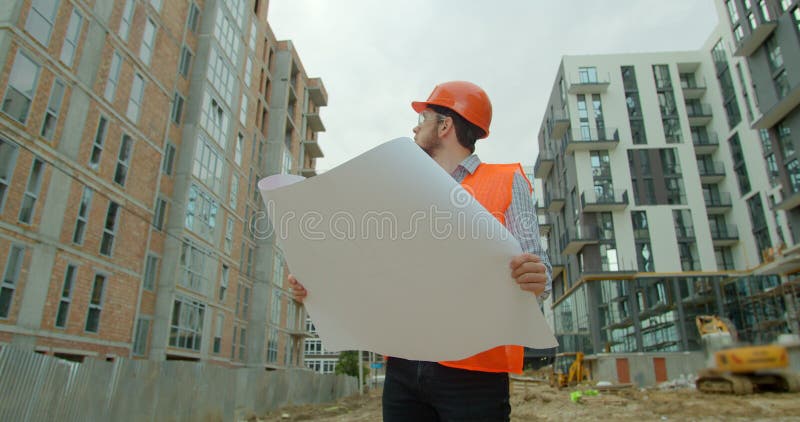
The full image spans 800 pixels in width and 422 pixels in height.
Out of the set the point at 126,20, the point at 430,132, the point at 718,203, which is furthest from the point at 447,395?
the point at 718,203

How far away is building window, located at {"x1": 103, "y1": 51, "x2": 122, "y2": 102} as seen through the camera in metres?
14.7

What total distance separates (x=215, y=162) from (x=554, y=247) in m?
25.8

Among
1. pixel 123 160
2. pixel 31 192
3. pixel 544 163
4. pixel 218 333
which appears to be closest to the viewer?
pixel 31 192

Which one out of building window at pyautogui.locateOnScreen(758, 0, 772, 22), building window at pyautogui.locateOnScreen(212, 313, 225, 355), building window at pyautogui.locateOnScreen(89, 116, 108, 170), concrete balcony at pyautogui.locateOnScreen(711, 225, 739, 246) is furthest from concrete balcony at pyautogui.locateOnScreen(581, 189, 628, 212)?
building window at pyautogui.locateOnScreen(89, 116, 108, 170)

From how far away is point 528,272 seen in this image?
1194 mm

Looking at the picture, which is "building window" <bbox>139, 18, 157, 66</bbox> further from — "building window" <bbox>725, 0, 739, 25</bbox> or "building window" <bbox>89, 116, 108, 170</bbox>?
"building window" <bbox>725, 0, 739, 25</bbox>

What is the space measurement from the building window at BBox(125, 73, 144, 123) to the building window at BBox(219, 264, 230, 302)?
940 centimetres

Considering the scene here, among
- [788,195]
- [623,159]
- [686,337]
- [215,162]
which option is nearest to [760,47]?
[788,195]

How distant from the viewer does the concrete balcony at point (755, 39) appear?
2302cm

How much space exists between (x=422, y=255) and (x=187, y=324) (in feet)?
69.2

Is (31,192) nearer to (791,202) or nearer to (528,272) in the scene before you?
(528,272)

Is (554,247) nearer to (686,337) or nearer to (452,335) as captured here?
(686,337)

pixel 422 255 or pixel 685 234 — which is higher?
pixel 685 234

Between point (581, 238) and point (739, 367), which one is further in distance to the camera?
point (581, 238)
